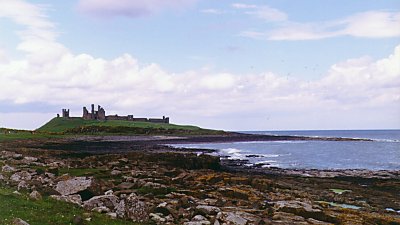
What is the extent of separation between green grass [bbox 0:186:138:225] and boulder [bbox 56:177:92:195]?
251 centimetres

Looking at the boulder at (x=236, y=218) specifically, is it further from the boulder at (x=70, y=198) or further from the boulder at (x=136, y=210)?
the boulder at (x=70, y=198)

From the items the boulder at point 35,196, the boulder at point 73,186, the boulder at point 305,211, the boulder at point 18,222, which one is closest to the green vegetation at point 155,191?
the boulder at point 73,186

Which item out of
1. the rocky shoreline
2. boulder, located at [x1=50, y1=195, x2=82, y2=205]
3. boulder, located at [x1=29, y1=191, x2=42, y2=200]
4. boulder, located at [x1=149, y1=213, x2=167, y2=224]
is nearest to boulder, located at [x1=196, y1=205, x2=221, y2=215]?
the rocky shoreline

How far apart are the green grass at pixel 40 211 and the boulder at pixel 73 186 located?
2505 millimetres

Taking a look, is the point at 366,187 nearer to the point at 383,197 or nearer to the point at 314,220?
the point at 383,197

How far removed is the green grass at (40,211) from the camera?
59.9ft

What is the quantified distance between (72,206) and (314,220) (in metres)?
13.2

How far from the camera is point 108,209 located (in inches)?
891

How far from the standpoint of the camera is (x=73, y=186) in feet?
85.1

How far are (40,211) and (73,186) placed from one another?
6100mm

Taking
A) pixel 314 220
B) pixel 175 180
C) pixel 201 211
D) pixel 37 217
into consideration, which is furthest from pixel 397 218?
pixel 37 217

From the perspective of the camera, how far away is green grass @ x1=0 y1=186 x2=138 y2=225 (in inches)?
719


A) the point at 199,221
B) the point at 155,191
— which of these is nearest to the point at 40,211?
the point at 199,221

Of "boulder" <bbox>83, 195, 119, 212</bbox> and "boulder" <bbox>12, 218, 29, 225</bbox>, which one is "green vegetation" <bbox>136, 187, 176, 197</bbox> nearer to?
"boulder" <bbox>83, 195, 119, 212</bbox>
